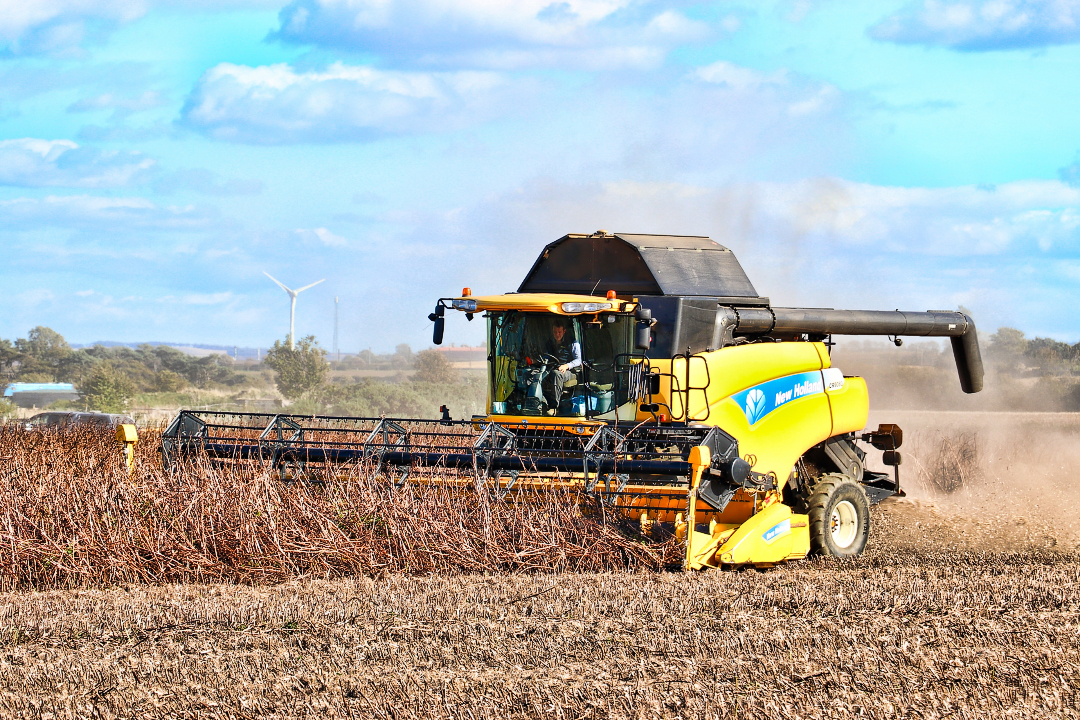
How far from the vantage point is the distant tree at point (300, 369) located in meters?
40.0

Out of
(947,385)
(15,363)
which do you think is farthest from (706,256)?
(15,363)

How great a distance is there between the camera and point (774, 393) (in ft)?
30.1

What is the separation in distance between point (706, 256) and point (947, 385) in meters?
22.3

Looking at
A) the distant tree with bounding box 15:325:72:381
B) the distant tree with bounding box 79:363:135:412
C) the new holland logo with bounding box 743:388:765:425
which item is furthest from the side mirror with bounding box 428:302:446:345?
the distant tree with bounding box 15:325:72:381

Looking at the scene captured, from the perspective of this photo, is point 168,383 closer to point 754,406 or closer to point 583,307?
point 583,307

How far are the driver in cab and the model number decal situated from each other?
51.7 inches

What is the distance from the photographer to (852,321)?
34.5 ft

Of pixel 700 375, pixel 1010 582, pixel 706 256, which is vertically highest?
pixel 706 256

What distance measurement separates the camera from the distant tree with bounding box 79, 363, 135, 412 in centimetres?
3538

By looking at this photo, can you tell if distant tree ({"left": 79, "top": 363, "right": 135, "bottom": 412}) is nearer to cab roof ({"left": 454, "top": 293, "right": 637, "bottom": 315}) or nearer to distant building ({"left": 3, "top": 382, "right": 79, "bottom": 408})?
distant building ({"left": 3, "top": 382, "right": 79, "bottom": 408})

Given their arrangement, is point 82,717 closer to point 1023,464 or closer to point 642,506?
point 642,506

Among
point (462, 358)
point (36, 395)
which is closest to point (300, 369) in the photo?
point (36, 395)

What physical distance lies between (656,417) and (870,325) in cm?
312

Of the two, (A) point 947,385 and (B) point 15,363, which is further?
(B) point 15,363
